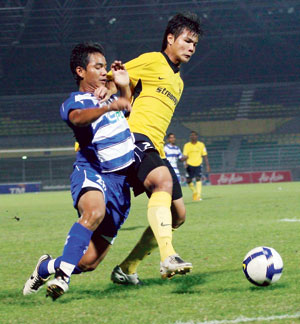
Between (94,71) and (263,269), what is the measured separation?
5.80ft

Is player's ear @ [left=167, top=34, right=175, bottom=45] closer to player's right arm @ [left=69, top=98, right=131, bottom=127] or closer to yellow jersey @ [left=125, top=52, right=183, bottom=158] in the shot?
yellow jersey @ [left=125, top=52, right=183, bottom=158]

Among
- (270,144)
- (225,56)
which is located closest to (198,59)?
(225,56)

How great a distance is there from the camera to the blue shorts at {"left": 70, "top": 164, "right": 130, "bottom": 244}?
404 centimetres

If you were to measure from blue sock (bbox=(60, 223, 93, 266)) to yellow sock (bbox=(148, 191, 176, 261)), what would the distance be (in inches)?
21.1

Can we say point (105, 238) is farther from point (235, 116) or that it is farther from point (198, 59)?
point (198, 59)

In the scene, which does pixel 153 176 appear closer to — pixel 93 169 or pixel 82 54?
pixel 93 169

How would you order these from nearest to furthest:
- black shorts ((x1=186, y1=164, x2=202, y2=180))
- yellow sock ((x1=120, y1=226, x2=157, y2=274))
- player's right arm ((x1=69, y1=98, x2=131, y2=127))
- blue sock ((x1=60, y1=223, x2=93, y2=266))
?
player's right arm ((x1=69, y1=98, x2=131, y2=127)) → blue sock ((x1=60, y1=223, x2=93, y2=266)) → yellow sock ((x1=120, y1=226, x2=157, y2=274)) → black shorts ((x1=186, y1=164, x2=202, y2=180))

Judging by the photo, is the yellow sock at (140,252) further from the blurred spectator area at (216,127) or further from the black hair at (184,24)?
the blurred spectator area at (216,127)

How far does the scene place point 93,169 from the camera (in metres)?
4.13

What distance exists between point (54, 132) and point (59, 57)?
6.17 metres

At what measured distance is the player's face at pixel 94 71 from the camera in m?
4.29

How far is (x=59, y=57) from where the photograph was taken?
41.2 m

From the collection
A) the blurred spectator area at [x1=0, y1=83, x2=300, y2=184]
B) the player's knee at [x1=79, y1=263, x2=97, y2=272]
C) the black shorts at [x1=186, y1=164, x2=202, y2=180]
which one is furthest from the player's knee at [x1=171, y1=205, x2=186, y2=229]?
the blurred spectator area at [x1=0, y1=83, x2=300, y2=184]

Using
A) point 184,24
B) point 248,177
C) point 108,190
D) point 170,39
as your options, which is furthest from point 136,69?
point 248,177
